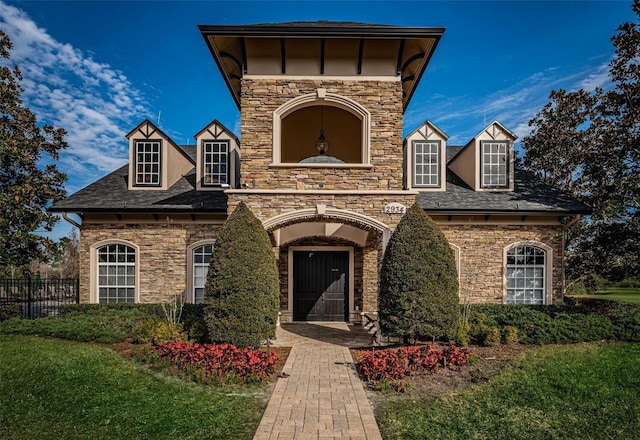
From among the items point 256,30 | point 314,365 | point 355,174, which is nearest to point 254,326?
point 314,365

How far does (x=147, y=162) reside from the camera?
44.1ft

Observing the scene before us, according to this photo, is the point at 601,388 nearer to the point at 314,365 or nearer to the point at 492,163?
the point at 314,365

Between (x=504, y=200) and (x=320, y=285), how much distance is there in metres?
6.92

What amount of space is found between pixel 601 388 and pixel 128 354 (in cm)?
926

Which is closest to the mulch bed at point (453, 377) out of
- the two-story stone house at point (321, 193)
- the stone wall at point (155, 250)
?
the two-story stone house at point (321, 193)

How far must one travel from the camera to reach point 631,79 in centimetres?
1235

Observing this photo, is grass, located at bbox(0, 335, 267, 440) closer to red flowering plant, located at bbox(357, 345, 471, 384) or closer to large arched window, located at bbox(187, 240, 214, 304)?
red flowering plant, located at bbox(357, 345, 471, 384)

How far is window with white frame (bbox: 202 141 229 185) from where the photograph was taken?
13359mm

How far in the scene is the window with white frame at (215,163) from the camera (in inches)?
526

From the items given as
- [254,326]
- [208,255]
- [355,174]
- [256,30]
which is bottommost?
[254,326]

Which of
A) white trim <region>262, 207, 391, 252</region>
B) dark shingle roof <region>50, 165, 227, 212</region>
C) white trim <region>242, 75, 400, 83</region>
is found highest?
white trim <region>242, 75, 400, 83</region>

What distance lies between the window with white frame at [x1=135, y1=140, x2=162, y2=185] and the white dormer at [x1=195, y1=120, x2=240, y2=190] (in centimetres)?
146

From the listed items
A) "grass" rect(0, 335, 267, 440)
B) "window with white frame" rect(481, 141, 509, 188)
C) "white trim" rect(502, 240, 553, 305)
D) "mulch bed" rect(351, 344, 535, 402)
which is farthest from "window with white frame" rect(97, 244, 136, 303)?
"window with white frame" rect(481, 141, 509, 188)

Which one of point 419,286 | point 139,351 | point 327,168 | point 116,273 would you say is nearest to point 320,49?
point 327,168
